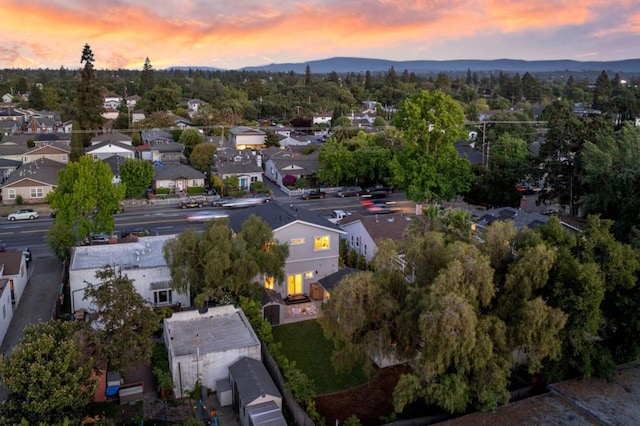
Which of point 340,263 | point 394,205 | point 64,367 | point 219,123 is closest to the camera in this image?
point 64,367

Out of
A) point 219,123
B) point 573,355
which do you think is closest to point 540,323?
point 573,355

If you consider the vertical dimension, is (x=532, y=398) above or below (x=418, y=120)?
below

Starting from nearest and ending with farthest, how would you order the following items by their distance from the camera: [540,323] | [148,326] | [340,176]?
1. [540,323]
2. [148,326]
3. [340,176]

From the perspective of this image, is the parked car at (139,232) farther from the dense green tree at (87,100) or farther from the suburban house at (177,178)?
the dense green tree at (87,100)

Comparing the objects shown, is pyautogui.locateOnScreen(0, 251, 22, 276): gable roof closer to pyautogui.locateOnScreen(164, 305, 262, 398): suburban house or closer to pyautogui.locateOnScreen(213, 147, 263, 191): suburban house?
pyautogui.locateOnScreen(164, 305, 262, 398): suburban house

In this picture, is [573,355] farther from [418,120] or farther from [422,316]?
[418,120]

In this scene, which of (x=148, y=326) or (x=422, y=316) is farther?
(x=148, y=326)
